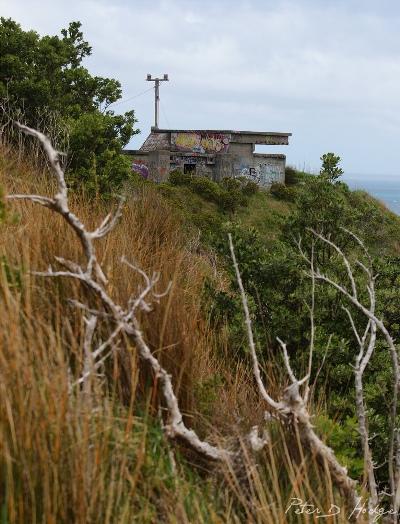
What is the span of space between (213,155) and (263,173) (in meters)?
2.38

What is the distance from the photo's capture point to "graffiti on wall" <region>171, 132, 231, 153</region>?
32.0 metres

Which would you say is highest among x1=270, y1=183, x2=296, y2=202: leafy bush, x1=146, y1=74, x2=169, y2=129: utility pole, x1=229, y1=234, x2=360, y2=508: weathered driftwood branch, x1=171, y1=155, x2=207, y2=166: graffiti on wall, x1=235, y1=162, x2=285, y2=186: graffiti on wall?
x1=146, y1=74, x2=169, y2=129: utility pole

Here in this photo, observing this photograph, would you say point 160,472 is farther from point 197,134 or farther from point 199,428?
point 197,134

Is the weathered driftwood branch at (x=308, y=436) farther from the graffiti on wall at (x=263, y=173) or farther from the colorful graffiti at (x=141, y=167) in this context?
the graffiti on wall at (x=263, y=173)

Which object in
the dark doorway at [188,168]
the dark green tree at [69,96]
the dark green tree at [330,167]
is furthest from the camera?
the dark doorway at [188,168]

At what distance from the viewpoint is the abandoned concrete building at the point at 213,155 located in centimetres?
3119

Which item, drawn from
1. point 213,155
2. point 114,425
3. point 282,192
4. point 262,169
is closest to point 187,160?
point 213,155

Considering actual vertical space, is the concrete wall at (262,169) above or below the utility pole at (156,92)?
below

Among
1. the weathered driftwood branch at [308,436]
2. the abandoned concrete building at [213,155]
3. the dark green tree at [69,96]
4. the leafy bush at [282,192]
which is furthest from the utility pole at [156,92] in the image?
the weathered driftwood branch at [308,436]

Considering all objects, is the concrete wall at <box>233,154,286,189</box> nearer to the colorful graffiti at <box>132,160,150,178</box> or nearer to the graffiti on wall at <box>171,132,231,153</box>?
the graffiti on wall at <box>171,132,231,153</box>

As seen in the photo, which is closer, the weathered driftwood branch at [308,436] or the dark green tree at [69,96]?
the weathered driftwood branch at [308,436]

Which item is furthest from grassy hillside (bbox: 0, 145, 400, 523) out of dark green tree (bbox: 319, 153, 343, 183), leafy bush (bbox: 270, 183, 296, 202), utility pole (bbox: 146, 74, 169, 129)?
utility pole (bbox: 146, 74, 169, 129)

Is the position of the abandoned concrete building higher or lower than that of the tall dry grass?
higher

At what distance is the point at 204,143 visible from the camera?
32.1 m
